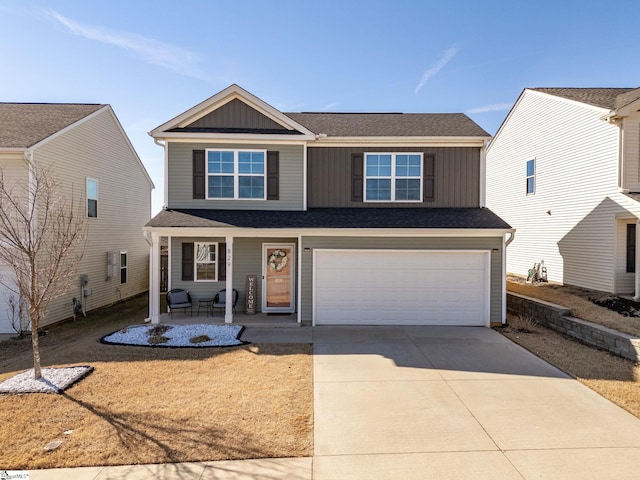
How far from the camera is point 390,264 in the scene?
31.3 ft

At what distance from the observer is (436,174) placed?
10.7 metres

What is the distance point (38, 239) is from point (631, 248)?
50.5 feet

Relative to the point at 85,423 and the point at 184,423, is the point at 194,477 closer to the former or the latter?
the point at 184,423

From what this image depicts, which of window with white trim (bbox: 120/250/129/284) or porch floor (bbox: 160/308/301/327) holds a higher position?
window with white trim (bbox: 120/250/129/284)

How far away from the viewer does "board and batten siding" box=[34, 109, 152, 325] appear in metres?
10.4

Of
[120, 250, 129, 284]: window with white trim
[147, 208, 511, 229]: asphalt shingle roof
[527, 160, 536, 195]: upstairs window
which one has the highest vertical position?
[527, 160, 536, 195]: upstairs window

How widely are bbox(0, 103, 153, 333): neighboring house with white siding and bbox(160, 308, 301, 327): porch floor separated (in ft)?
12.2

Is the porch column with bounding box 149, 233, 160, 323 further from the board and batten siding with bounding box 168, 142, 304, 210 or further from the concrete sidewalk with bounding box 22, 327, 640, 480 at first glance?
the concrete sidewalk with bounding box 22, 327, 640, 480

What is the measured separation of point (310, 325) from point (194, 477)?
19.6ft

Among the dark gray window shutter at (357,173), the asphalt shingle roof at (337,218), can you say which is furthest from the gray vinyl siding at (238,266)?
the dark gray window shutter at (357,173)

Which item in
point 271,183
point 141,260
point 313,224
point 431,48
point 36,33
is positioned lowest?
point 141,260

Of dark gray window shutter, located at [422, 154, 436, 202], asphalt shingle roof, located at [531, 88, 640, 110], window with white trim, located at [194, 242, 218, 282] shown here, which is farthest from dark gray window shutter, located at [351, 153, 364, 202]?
asphalt shingle roof, located at [531, 88, 640, 110]

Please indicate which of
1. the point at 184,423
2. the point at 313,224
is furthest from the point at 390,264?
the point at 184,423

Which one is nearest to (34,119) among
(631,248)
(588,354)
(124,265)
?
(124,265)
